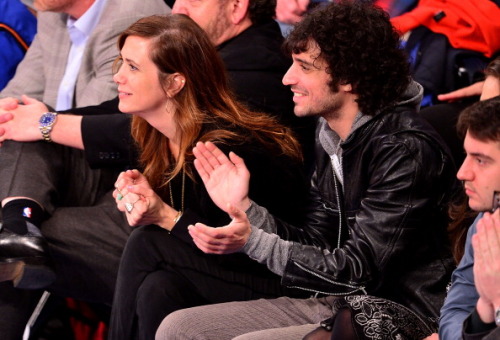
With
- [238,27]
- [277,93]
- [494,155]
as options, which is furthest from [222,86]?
[494,155]

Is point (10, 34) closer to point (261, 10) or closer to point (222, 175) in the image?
point (261, 10)

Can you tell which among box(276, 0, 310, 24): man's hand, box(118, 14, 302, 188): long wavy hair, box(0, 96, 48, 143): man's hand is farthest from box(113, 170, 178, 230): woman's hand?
box(276, 0, 310, 24): man's hand

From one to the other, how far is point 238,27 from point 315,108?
2.89ft

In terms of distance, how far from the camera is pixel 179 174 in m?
2.98

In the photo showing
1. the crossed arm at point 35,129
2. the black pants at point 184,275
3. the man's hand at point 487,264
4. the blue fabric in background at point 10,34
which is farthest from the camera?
the blue fabric in background at point 10,34

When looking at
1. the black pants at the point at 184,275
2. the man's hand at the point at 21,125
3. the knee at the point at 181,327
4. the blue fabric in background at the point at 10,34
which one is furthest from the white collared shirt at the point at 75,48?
the knee at the point at 181,327

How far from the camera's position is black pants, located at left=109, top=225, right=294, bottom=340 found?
9.20 ft

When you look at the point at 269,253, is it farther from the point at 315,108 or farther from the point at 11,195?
the point at 11,195

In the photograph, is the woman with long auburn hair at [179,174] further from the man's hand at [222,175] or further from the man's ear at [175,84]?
the man's hand at [222,175]

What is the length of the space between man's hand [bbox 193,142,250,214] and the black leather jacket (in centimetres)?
23

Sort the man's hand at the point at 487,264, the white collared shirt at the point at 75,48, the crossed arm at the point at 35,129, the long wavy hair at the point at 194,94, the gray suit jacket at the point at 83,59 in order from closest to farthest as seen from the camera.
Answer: the man's hand at the point at 487,264 → the long wavy hair at the point at 194,94 → the crossed arm at the point at 35,129 → the gray suit jacket at the point at 83,59 → the white collared shirt at the point at 75,48

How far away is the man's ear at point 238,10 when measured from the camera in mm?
3477

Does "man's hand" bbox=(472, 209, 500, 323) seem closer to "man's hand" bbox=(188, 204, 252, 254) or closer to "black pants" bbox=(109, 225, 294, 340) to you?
"man's hand" bbox=(188, 204, 252, 254)

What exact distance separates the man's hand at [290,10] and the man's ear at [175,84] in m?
1.04
